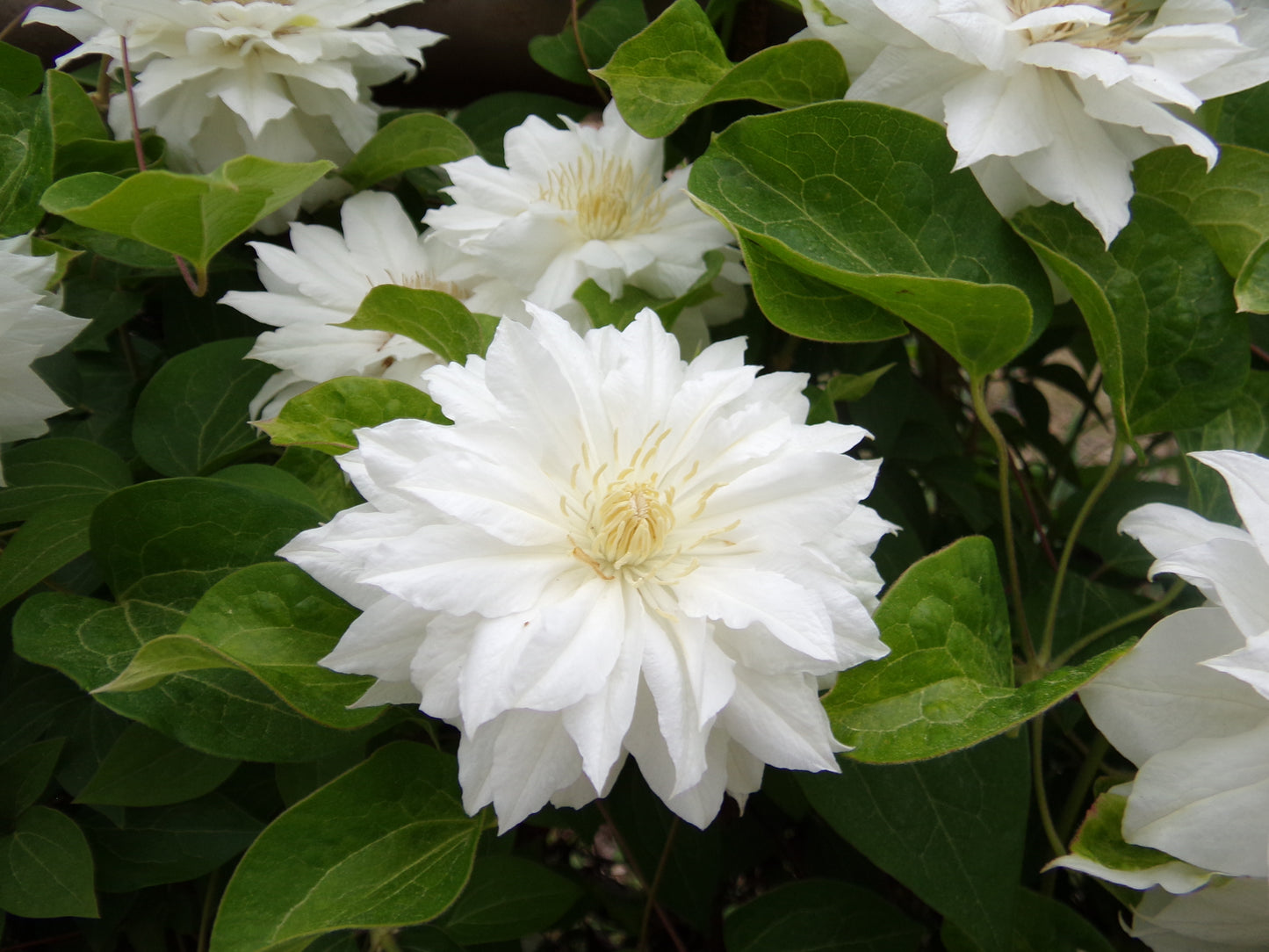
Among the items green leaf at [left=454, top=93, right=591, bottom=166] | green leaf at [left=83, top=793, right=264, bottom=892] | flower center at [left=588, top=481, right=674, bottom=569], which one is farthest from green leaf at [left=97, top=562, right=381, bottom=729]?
green leaf at [left=454, top=93, right=591, bottom=166]

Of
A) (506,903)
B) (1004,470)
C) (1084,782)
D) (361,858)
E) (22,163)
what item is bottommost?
(506,903)

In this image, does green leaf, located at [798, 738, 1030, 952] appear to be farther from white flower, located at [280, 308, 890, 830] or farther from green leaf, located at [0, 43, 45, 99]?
green leaf, located at [0, 43, 45, 99]

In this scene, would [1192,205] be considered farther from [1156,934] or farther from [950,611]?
[1156,934]

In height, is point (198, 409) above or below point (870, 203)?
below

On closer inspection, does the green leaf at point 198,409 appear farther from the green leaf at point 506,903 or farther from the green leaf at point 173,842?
the green leaf at point 506,903

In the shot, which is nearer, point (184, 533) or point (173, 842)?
point (184, 533)

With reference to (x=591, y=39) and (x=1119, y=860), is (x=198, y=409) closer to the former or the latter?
(x=591, y=39)

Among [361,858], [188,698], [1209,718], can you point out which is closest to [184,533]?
[188,698]
